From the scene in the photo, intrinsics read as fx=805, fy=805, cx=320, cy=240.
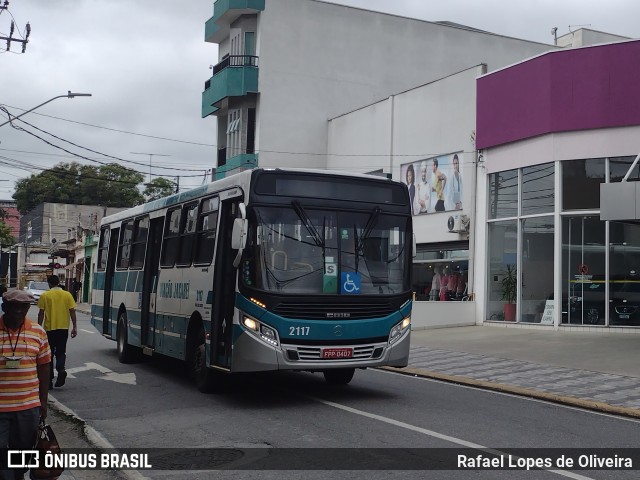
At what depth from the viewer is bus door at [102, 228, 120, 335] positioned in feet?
60.1

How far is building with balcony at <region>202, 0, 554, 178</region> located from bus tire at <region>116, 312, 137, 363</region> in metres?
21.6

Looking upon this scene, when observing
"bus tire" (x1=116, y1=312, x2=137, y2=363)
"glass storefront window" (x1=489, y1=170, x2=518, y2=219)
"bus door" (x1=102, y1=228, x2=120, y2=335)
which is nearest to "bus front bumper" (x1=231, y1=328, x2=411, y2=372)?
"bus tire" (x1=116, y1=312, x2=137, y2=363)

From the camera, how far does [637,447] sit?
8.73 metres

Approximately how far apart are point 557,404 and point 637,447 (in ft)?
11.2

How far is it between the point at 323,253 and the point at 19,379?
226 inches

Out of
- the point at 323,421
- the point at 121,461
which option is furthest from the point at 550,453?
the point at 121,461

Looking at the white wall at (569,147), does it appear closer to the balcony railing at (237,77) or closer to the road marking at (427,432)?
the road marking at (427,432)

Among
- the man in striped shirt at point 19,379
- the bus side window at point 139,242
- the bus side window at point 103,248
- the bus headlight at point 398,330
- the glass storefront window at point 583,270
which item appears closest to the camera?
the man in striped shirt at point 19,379

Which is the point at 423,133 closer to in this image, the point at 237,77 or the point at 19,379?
the point at 237,77

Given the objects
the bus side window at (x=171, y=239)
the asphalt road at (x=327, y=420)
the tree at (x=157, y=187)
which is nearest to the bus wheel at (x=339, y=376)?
the asphalt road at (x=327, y=420)

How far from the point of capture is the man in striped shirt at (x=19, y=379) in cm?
566

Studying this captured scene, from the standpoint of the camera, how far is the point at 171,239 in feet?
46.8

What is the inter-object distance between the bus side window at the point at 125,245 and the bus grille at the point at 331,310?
7.32 m

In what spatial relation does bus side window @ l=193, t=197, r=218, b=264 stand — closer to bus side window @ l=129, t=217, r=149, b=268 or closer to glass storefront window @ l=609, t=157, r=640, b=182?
bus side window @ l=129, t=217, r=149, b=268
